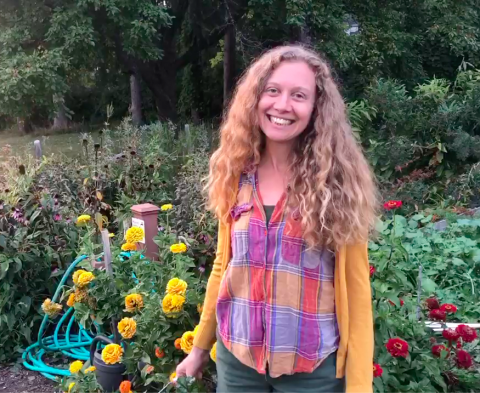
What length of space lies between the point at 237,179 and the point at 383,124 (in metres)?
5.64

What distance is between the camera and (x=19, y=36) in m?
8.30

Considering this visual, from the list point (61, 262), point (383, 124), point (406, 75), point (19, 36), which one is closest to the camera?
point (61, 262)

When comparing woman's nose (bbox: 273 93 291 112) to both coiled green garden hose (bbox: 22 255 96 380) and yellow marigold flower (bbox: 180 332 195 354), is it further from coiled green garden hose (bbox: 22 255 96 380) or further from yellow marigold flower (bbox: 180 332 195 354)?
coiled green garden hose (bbox: 22 255 96 380)

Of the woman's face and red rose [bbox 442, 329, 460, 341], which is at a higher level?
the woman's face

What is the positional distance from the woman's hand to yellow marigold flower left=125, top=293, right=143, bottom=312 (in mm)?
659

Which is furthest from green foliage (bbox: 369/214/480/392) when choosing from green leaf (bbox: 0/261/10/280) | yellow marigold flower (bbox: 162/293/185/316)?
green leaf (bbox: 0/261/10/280)

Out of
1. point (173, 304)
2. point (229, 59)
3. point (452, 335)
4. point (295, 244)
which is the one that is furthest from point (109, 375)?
point (229, 59)

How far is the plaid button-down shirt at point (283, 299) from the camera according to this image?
148cm

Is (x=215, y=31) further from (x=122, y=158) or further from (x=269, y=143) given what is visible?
(x=269, y=143)

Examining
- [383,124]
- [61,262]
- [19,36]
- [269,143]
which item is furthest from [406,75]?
[269,143]

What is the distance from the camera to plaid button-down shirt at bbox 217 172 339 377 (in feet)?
4.84

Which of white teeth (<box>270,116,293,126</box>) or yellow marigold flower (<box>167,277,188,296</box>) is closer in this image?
white teeth (<box>270,116,293,126</box>)

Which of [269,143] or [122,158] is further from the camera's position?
[122,158]

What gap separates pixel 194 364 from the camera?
1801 mm
